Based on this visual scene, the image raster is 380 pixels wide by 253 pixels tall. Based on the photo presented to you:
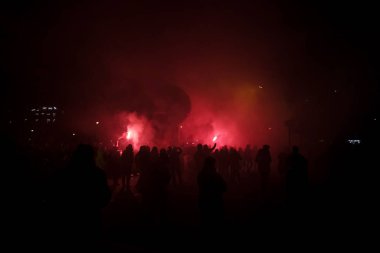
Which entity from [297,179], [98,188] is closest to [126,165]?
[297,179]

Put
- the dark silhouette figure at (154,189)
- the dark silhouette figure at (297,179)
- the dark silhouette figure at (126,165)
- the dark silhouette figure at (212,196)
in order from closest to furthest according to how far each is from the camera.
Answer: the dark silhouette figure at (212,196) → the dark silhouette figure at (154,189) → the dark silhouette figure at (297,179) → the dark silhouette figure at (126,165)

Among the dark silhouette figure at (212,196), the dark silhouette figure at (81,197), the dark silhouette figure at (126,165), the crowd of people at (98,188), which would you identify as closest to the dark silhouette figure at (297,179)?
the crowd of people at (98,188)

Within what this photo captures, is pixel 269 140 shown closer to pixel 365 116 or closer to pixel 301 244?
pixel 365 116

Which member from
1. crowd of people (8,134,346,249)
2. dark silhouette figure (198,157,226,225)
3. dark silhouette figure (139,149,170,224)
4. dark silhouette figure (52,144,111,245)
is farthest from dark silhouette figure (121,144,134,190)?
dark silhouette figure (52,144,111,245)

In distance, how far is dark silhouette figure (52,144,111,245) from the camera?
Result: 12.8 ft

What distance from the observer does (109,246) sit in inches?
209

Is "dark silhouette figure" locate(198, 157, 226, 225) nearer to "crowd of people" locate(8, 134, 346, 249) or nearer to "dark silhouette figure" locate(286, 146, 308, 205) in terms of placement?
"crowd of people" locate(8, 134, 346, 249)

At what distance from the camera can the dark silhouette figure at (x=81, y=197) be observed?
389 cm

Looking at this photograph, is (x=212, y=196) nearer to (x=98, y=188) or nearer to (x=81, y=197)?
(x=98, y=188)

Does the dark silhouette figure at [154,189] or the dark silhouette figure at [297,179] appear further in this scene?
the dark silhouette figure at [297,179]

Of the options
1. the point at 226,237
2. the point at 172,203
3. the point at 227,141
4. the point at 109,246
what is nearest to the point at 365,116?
the point at 227,141

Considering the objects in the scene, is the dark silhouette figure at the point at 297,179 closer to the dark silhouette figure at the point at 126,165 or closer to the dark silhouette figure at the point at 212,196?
the dark silhouette figure at the point at 212,196

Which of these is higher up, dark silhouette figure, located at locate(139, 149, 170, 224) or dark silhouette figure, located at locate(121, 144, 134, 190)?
dark silhouette figure, located at locate(121, 144, 134, 190)

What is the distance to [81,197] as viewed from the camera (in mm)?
3943
